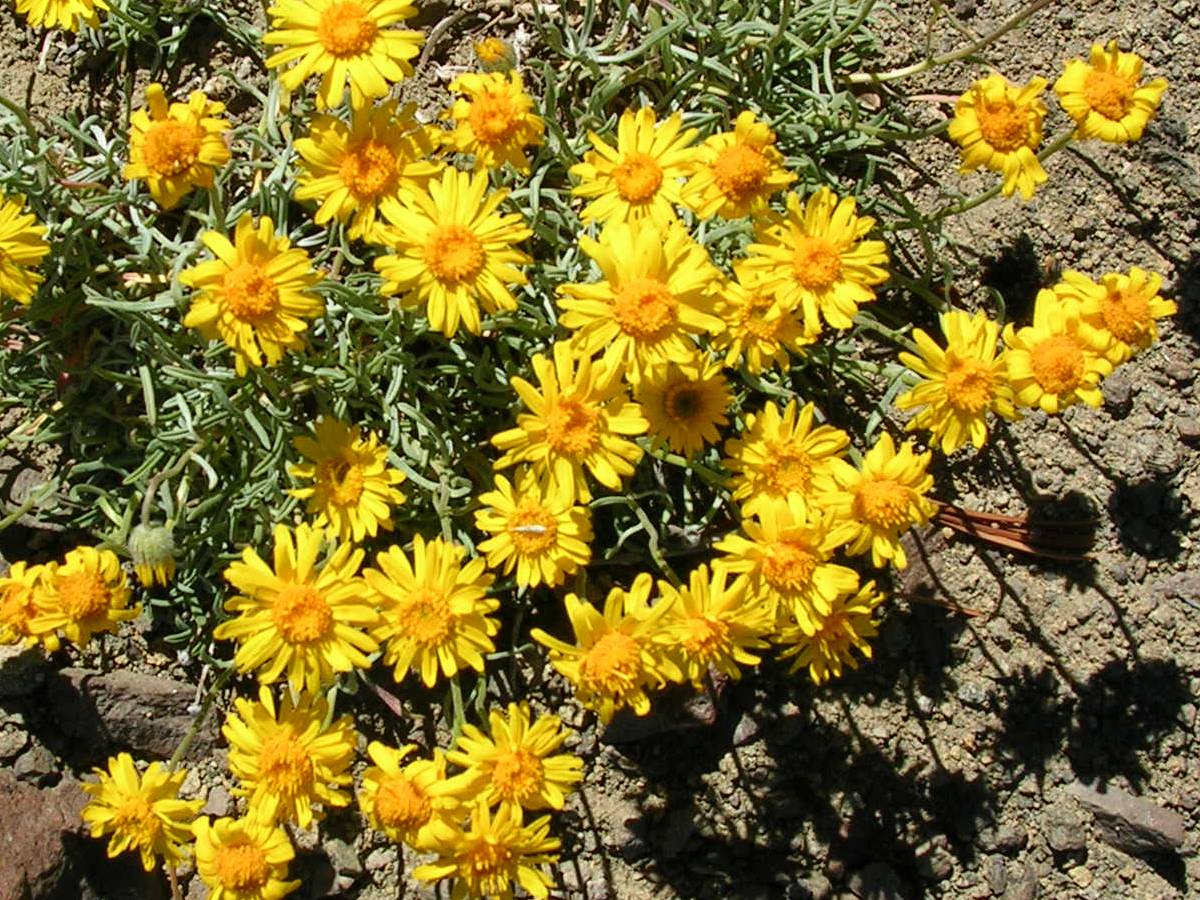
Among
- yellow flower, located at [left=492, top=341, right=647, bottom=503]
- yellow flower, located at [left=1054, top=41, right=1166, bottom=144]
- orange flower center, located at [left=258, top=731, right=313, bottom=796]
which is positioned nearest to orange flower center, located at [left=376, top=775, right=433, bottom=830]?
orange flower center, located at [left=258, top=731, right=313, bottom=796]

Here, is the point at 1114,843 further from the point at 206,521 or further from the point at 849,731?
the point at 206,521

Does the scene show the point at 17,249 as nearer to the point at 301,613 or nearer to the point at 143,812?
the point at 301,613

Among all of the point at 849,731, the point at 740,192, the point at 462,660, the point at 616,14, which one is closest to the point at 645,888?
the point at 849,731

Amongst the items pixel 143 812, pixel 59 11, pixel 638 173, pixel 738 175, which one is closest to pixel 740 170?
pixel 738 175

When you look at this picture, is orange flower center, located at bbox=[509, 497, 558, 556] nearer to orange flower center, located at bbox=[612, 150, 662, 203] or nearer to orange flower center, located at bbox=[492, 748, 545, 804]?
orange flower center, located at bbox=[492, 748, 545, 804]

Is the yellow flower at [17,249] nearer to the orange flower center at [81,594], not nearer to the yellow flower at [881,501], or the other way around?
the orange flower center at [81,594]

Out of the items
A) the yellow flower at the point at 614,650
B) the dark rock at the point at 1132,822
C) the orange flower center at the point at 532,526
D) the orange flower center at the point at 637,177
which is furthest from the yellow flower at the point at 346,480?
the dark rock at the point at 1132,822
